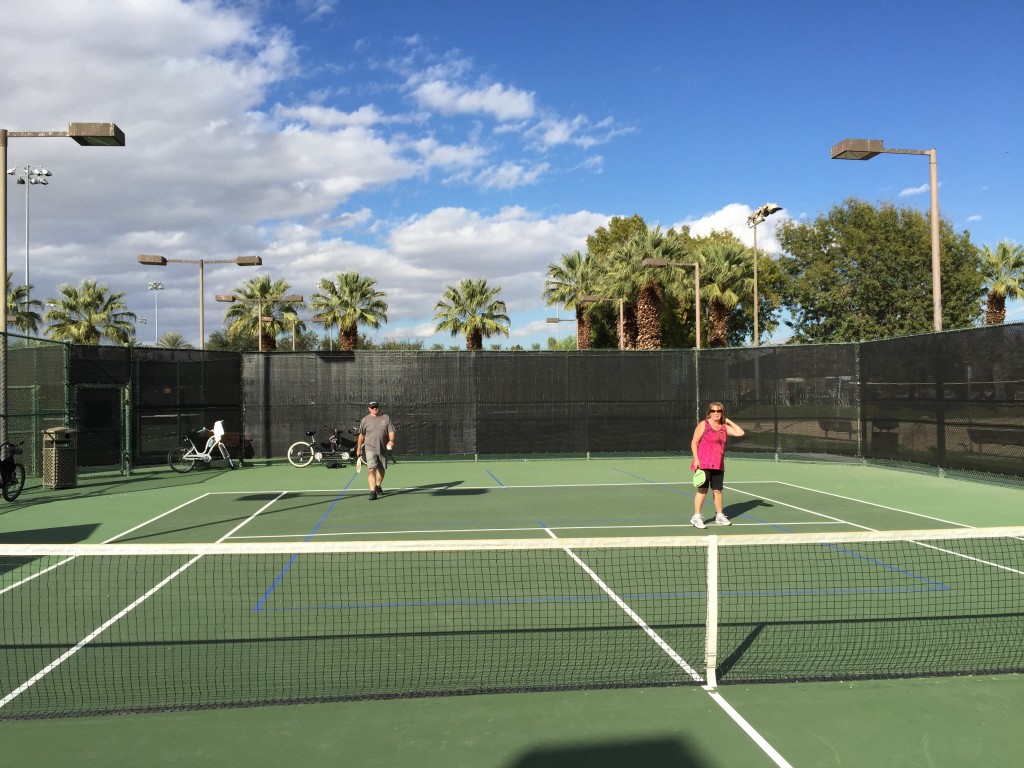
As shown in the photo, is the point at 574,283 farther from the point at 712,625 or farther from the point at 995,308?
the point at 712,625

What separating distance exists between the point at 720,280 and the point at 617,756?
1443 inches

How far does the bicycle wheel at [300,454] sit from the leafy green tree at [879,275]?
29845 millimetres

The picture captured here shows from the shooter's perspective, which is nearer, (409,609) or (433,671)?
(433,671)

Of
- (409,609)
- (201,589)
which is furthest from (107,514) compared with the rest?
(409,609)

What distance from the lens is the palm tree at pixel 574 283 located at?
46.5m

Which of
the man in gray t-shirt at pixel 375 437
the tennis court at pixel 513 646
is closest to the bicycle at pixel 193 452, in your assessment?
the man in gray t-shirt at pixel 375 437

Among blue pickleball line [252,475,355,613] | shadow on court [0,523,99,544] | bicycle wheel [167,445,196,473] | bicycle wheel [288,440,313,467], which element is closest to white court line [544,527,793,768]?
blue pickleball line [252,475,355,613]

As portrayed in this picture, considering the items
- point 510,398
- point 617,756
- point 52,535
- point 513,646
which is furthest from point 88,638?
point 510,398

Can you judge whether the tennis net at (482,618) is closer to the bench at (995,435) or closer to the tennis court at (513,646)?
the tennis court at (513,646)

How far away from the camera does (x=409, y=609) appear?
677cm

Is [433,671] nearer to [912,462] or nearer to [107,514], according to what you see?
[107,514]

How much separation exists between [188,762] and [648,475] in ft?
48.4

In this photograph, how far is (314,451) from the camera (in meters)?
20.4

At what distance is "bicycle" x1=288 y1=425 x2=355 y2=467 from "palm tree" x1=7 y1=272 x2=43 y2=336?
42.1 metres
